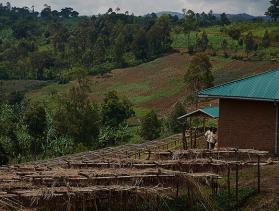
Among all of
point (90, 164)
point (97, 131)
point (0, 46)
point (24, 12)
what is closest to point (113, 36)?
point (0, 46)

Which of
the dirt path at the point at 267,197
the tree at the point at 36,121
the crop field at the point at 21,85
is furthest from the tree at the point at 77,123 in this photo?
the crop field at the point at 21,85

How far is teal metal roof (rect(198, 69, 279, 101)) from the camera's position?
69.5 feet

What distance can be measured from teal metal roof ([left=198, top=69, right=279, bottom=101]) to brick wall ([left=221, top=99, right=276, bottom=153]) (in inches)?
21.9

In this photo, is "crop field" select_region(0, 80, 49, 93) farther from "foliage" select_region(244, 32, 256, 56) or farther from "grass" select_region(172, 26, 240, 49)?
"foliage" select_region(244, 32, 256, 56)

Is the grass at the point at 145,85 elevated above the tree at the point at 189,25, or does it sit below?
below

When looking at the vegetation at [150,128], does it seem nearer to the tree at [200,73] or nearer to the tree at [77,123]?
the tree at [77,123]

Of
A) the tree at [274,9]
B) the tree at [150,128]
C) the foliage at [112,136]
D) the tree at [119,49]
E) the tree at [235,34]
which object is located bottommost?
the foliage at [112,136]

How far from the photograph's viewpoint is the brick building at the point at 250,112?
21562 mm

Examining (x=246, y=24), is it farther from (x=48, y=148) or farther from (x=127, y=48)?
(x=48, y=148)

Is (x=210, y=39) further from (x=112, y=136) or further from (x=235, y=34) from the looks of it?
(x=112, y=136)

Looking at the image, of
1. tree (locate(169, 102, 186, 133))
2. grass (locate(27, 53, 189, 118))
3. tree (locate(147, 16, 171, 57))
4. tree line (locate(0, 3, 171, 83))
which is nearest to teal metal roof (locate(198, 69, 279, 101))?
tree (locate(169, 102, 186, 133))

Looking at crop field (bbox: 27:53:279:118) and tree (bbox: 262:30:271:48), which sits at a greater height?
tree (bbox: 262:30:271:48)

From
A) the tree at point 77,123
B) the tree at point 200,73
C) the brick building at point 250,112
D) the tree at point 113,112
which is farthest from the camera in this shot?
the tree at point 200,73

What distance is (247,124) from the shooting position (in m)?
22.4
